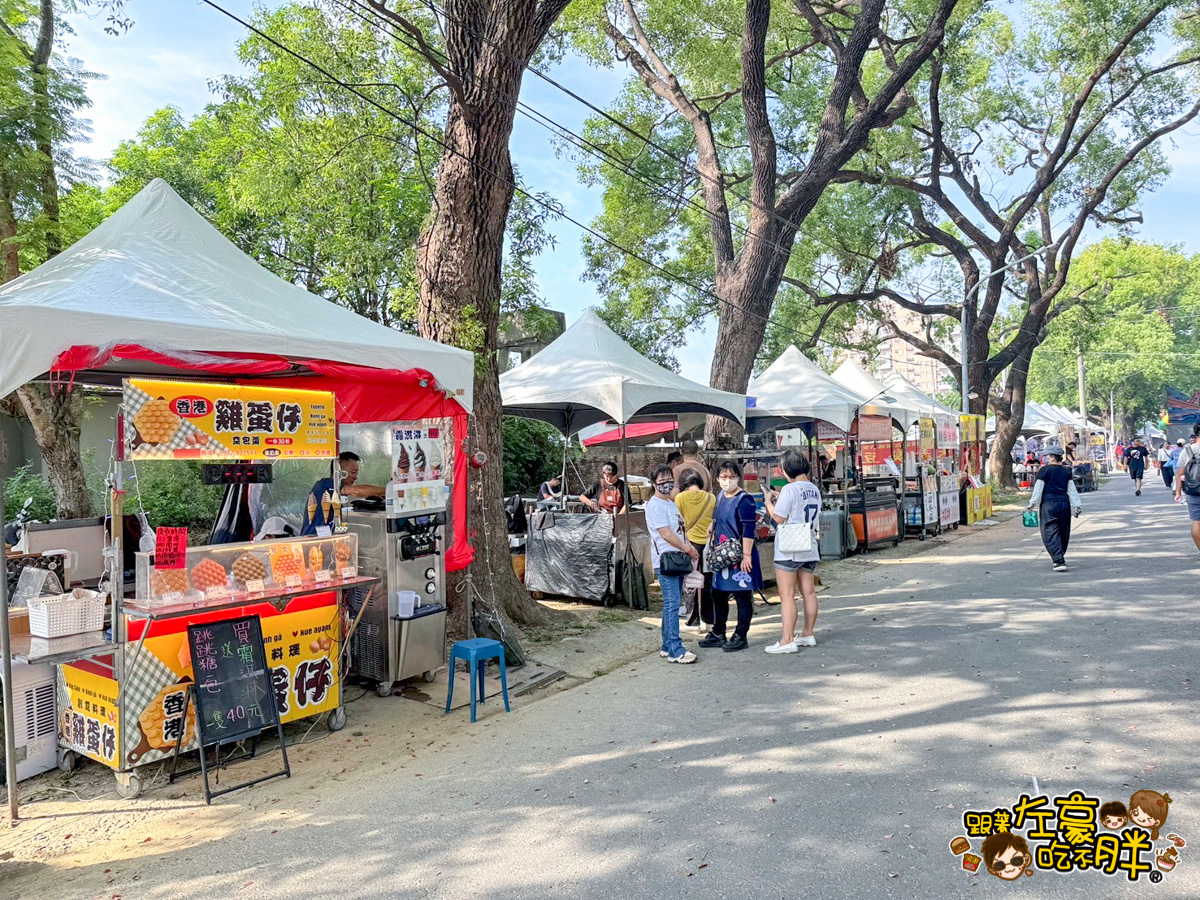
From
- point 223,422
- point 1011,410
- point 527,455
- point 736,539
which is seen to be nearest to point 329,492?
point 223,422

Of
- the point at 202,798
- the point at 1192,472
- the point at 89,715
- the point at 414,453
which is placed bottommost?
the point at 202,798

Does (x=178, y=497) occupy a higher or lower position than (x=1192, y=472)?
higher

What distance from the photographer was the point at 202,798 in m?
4.59

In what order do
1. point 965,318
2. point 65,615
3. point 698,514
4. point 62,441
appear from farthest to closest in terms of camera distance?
point 965,318 → point 62,441 → point 698,514 → point 65,615

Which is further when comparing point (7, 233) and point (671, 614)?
point (7, 233)

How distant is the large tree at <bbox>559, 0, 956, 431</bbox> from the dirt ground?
8.11m

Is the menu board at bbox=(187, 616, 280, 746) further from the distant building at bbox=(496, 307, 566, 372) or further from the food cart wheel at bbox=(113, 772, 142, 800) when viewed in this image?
the distant building at bbox=(496, 307, 566, 372)

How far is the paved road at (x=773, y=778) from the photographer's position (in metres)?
3.46

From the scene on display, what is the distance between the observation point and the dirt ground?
154 inches

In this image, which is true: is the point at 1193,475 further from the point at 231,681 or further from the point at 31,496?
the point at 31,496

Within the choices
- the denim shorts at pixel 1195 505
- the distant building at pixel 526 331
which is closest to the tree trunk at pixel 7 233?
the distant building at pixel 526 331

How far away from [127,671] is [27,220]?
8880mm

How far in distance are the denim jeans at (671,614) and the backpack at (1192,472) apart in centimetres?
726

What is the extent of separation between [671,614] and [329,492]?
317cm
